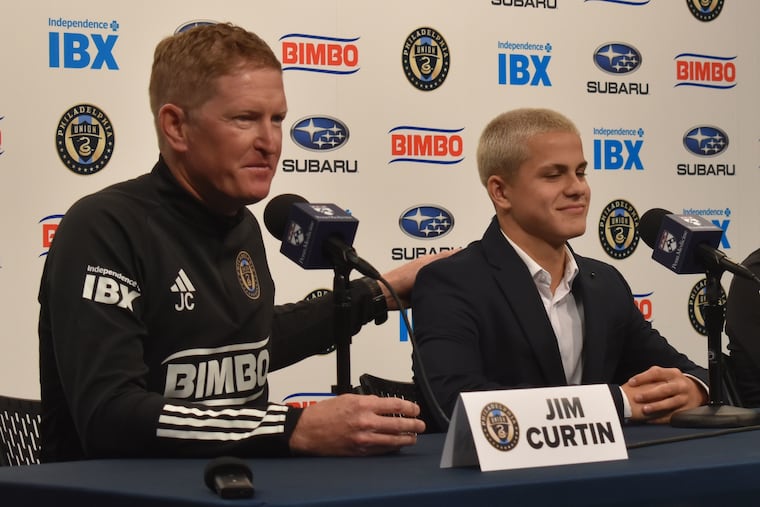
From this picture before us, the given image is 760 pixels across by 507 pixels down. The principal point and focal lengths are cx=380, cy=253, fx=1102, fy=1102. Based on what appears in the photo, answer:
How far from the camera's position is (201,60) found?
1960 mm

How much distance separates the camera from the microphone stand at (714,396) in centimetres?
188

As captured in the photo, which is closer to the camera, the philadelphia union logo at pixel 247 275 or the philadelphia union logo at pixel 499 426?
the philadelphia union logo at pixel 499 426

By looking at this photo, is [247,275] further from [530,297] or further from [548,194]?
[548,194]

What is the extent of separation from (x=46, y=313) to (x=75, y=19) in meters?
2.07

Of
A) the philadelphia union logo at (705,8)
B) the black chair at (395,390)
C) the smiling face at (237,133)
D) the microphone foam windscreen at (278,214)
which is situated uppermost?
the philadelphia union logo at (705,8)

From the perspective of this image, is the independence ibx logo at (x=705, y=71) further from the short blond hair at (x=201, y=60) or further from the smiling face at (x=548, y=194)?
the short blond hair at (x=201, y=60)

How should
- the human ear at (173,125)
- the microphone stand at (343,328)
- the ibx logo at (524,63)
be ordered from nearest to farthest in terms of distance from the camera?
the microphone stand at (343,328), the human ear at (173,125), the ibx logo at (524,63)

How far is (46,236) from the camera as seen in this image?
369 cm

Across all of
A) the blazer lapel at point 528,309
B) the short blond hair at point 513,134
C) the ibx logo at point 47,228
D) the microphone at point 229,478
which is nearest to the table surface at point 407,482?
the microphone at point 229,478

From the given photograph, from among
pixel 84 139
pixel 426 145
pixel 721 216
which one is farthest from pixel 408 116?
pixel 721 216

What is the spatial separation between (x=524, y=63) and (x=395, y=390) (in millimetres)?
2208

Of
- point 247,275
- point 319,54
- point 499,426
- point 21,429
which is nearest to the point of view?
point 499,426

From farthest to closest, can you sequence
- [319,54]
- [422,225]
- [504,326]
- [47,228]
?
[422,225] < [319,54] < [47,228] < [504,326]

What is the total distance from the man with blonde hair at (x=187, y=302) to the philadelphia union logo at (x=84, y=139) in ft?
5.65
